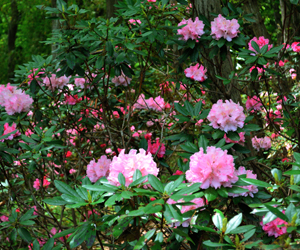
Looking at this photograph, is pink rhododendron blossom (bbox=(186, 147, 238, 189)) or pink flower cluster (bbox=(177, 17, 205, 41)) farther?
pink flower cluster (bbox=(177, 17, 205, 41))

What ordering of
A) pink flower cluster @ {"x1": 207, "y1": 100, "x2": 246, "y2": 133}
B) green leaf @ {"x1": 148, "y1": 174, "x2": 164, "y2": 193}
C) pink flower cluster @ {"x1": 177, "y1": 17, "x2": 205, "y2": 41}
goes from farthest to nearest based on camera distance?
pink flower cluster @ {"x1": 177, "y1": 17, "x2": 205, "y2": 41} → pink flower cluster @ {"x1": 207, "y1": 100, "x2": 246, "y2": 133} → green leaf @ {"x1": 148, "y1": 174, "x2": 164, "y2": 193}

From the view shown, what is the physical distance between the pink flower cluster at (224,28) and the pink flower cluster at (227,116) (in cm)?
60

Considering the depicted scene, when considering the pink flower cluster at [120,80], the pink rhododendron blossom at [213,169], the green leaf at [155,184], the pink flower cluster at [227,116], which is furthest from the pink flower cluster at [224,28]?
the green leaf at [155,184]

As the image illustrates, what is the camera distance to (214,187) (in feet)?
3.96

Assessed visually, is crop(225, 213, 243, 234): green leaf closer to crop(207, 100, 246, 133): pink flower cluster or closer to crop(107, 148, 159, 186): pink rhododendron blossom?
crop(107, 148, 159, 186): pink rhododendron blossom

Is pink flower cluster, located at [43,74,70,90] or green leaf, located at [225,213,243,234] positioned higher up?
pink flower cluster, located at [43,74,70,90]

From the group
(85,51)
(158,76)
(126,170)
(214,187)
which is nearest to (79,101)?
(85,51)

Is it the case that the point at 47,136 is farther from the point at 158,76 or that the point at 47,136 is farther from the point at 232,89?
the point at 158,76

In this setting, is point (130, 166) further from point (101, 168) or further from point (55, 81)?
point (55, 81)

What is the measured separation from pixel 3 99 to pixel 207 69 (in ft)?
5.11

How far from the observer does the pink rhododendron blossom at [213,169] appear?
117cm

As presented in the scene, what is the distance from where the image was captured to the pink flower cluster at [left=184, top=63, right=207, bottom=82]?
85.7 inches

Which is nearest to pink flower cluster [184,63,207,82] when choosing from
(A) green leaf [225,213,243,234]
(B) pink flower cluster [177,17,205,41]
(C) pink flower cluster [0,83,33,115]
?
(B) pink flower cluster [177,17,205,41]

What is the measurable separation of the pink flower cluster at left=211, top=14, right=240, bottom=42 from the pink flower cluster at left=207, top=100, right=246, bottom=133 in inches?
23.8
